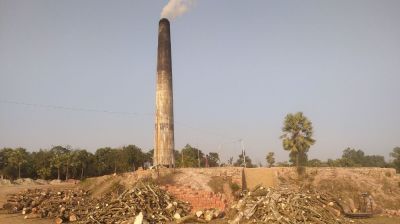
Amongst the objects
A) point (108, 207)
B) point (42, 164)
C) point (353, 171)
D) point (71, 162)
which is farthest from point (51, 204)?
point (42, 164)

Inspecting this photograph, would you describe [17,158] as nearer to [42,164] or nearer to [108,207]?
[42,164]

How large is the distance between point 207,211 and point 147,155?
130ft

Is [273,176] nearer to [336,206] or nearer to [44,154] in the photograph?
[336,206]

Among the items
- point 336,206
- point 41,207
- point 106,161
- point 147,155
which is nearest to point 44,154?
point 106,161

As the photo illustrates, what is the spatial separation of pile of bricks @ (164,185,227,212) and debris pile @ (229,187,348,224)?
261 centimetres

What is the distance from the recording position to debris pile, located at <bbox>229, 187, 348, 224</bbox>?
966 cm

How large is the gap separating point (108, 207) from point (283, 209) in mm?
6912

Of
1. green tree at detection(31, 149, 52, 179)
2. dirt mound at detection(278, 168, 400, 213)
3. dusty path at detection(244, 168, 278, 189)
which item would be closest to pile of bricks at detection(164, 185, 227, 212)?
dusty path at detection(244, 168, 278, 189)

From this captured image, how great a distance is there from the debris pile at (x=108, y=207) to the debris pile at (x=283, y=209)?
9.05ft

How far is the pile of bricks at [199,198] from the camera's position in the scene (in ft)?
45.9

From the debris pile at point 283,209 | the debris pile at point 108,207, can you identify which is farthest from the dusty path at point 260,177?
the debris pile at point 283,209

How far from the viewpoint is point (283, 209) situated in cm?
1004

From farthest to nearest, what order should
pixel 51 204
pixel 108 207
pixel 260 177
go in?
1. pixel 260 177
2. pixel 51 204
3. pixel 108 207

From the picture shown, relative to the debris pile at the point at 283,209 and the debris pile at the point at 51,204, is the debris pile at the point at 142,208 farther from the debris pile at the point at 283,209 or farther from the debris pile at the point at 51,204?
the debris pile at the point at 283,209
